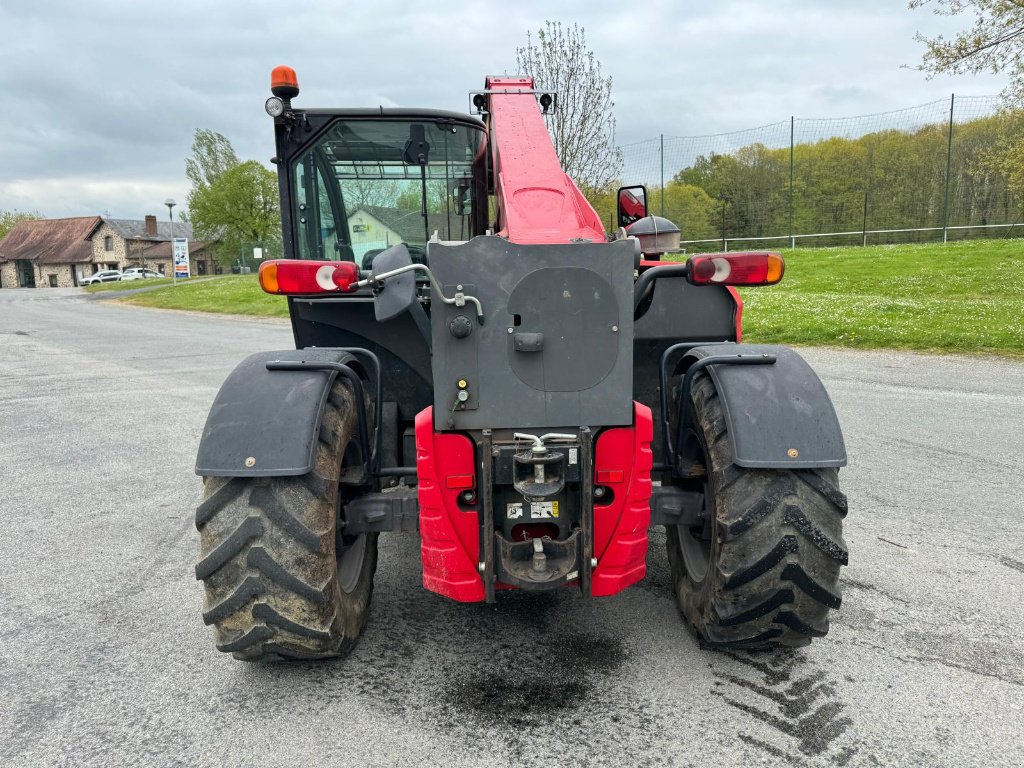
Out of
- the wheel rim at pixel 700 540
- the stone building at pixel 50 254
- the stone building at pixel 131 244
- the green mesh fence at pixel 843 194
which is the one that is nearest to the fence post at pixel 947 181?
the green mesh fence at pixel 843 194

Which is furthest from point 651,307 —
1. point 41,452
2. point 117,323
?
point 117,323

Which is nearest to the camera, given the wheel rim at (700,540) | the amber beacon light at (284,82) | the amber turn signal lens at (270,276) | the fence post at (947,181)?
the amber turn signal lens at (270,276)

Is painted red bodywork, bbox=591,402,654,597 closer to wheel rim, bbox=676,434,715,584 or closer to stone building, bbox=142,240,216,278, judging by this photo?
wheel rim, bbox=676,434,715,584

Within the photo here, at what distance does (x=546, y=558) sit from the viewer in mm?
2658

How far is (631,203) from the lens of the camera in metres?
4.70

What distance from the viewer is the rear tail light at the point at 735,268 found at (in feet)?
9.15

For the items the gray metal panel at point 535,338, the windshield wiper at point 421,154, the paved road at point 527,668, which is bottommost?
the paved road at point 527,668

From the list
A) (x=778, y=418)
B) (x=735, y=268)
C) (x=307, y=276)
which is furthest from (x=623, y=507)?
(x=307, y=276)

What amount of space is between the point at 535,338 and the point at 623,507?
71cm

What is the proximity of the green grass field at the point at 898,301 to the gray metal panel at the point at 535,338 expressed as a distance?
991cm

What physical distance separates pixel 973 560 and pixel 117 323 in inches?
893

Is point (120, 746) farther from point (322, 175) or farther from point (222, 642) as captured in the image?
point (322, 175)

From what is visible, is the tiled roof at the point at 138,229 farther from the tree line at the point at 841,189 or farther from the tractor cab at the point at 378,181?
the tractor cab at the point at 378,181

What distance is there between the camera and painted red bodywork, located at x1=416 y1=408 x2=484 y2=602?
2582 millimetres
